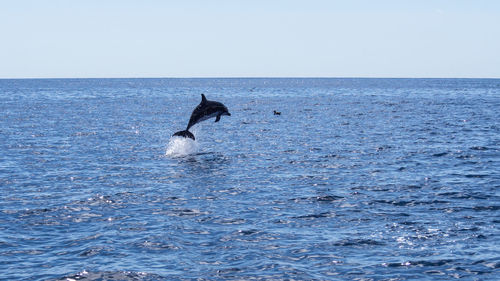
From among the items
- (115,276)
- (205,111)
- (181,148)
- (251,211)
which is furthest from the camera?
(181,148)

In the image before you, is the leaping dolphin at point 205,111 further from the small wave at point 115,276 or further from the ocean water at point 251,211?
the small wave at point 115,276

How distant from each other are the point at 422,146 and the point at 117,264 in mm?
27496

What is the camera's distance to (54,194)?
22391mm

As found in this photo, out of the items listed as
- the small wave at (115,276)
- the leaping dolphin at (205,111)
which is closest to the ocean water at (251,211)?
the small wave at (115,276)

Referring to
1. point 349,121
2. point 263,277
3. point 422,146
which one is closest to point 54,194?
point 263,277

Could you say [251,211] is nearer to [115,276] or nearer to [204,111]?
[115,276]

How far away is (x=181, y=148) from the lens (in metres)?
36.6

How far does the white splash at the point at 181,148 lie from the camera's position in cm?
3499

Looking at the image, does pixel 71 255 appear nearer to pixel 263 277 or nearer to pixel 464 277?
pixel 263 277

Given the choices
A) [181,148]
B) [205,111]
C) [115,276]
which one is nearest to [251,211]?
[115,276]

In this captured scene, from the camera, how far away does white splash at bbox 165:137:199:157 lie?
115 ft

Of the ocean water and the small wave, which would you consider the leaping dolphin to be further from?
the small wave

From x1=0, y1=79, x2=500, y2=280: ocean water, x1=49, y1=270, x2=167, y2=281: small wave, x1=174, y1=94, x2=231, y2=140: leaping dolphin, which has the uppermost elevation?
x1=174, y1=94, x2=231, y2=140: leaping dolphin

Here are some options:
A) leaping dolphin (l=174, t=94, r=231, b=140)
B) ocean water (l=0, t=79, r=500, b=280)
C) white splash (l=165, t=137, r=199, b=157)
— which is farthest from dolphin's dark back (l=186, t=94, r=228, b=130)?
white splash (l=165, t=137, r=199, b=157)
